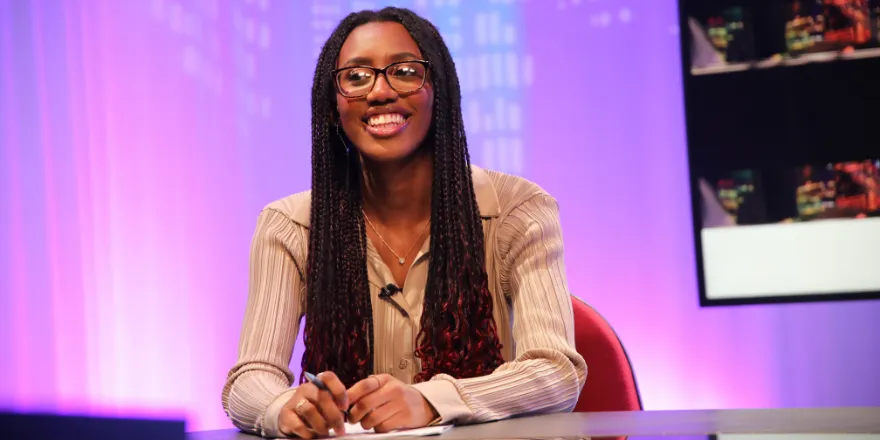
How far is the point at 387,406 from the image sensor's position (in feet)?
3.92

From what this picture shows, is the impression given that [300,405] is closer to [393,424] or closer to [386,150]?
[393,424]

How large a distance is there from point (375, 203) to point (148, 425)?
1.30 meters

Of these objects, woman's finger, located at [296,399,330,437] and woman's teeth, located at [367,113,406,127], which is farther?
woman's teeth, located at [367,113,406,127]

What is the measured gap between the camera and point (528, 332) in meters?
1.53

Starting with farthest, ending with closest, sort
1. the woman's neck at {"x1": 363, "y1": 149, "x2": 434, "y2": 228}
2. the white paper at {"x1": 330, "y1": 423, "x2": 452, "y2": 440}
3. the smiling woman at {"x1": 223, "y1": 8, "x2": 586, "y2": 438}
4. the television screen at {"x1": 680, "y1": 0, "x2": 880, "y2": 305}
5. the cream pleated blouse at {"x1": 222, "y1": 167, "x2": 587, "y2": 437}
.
→ the television screen at {"x1": 680, "y1": 0, "x2": 880, "y2": 305} < the woman's neck at {"x1": 363, "y1": 149, "x2": 434, "y2": 228} < the smiling woman at {"x1": 223, "y1": 8, "x2": 586, "y2": 438} < the cream pleated blouse at {"x1": 222, "y1": 167, "x2": 587, "y2": 437} < the white paper at {"x1": 330, "y1": 423, "x2": 452, "y2": 440}

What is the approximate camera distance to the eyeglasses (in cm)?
168

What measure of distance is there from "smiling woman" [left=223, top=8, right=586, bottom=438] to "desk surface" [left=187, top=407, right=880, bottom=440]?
29 cm

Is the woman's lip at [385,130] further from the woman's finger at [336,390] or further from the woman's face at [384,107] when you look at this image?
the woman's finger at [336,390]

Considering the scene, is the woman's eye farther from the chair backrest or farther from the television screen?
the television screen

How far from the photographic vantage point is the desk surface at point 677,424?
1.01 metres

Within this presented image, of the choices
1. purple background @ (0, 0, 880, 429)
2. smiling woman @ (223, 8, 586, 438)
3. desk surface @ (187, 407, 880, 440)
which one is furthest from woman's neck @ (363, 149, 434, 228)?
purple background @ (0, 0, 880, 429)

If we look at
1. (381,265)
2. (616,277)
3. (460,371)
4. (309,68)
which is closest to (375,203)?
(381,265)

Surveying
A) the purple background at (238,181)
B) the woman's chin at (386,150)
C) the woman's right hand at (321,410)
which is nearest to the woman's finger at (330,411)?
the woman's right hand at (321,410)

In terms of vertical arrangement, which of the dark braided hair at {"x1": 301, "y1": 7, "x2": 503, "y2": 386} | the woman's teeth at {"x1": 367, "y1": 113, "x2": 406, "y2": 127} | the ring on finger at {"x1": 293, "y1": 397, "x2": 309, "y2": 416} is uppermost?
the woman's teeth at {"x1": 367, "y1": 113, "x2": 406, "y2": 127}
